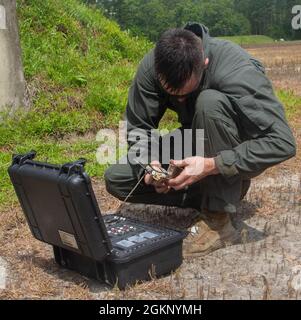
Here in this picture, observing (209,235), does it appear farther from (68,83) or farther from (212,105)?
(68,83)

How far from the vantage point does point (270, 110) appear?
3008 mm

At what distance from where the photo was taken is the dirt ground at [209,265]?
9.12ft

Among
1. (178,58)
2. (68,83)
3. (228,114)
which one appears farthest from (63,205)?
(68,83)

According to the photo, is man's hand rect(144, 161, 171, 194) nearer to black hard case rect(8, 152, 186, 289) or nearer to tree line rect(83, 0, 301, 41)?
black hard case rect(8, 152, 186, 289)

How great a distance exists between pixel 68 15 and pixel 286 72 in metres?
8.33

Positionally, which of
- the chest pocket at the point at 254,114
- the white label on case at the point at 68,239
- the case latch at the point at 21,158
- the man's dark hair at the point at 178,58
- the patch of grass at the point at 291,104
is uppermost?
the man's dark hair at the point at 178,58

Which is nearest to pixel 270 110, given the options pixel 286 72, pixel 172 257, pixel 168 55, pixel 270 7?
pixel 168 55

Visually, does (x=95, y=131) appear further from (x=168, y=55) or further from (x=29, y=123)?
(x=168, y=55)

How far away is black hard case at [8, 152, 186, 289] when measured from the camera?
8.31 feet

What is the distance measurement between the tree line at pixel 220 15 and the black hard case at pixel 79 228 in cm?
3995

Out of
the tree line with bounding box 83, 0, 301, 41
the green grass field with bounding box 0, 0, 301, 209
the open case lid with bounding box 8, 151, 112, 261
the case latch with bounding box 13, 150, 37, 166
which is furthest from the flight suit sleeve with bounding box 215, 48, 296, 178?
the tree line with bounding box 83, 0, 301, 41

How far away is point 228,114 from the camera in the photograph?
309 cm

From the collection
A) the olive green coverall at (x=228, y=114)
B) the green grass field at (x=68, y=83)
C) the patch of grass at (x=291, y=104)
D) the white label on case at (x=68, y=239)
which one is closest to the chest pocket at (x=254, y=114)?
the olive green coverall at (x=228, y=114)

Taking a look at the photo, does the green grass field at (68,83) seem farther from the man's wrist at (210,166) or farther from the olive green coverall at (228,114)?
the man's wrist at (210,166)
